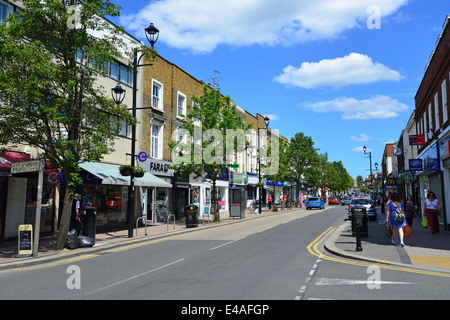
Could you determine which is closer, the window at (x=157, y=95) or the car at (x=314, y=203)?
the window at (x=157, y=95)

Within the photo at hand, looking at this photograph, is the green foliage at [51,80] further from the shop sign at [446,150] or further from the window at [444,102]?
the window at [444,102]

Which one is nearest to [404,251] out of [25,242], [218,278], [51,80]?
[218,278]

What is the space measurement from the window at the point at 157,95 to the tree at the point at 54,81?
11.5 m

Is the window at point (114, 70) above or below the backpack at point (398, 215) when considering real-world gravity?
above

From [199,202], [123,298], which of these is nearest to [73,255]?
[123,298]

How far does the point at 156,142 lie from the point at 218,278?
19.1 m

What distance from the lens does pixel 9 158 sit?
1375cm

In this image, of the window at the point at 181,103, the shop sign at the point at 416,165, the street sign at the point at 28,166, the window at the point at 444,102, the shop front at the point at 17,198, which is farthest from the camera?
the window at the point at 181,103

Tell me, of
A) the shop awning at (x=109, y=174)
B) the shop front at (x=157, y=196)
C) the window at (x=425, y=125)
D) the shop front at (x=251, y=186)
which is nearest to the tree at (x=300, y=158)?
the shop front at (x=251, y=186)

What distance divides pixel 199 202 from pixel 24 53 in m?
23.0

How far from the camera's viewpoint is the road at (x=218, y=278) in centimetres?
627

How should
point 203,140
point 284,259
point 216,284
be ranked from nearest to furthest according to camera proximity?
point 216,284 < point 284,259 < point 203,140

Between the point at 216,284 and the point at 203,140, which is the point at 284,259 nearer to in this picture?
the point at 216,284

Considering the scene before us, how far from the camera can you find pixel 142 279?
7.58 meters
